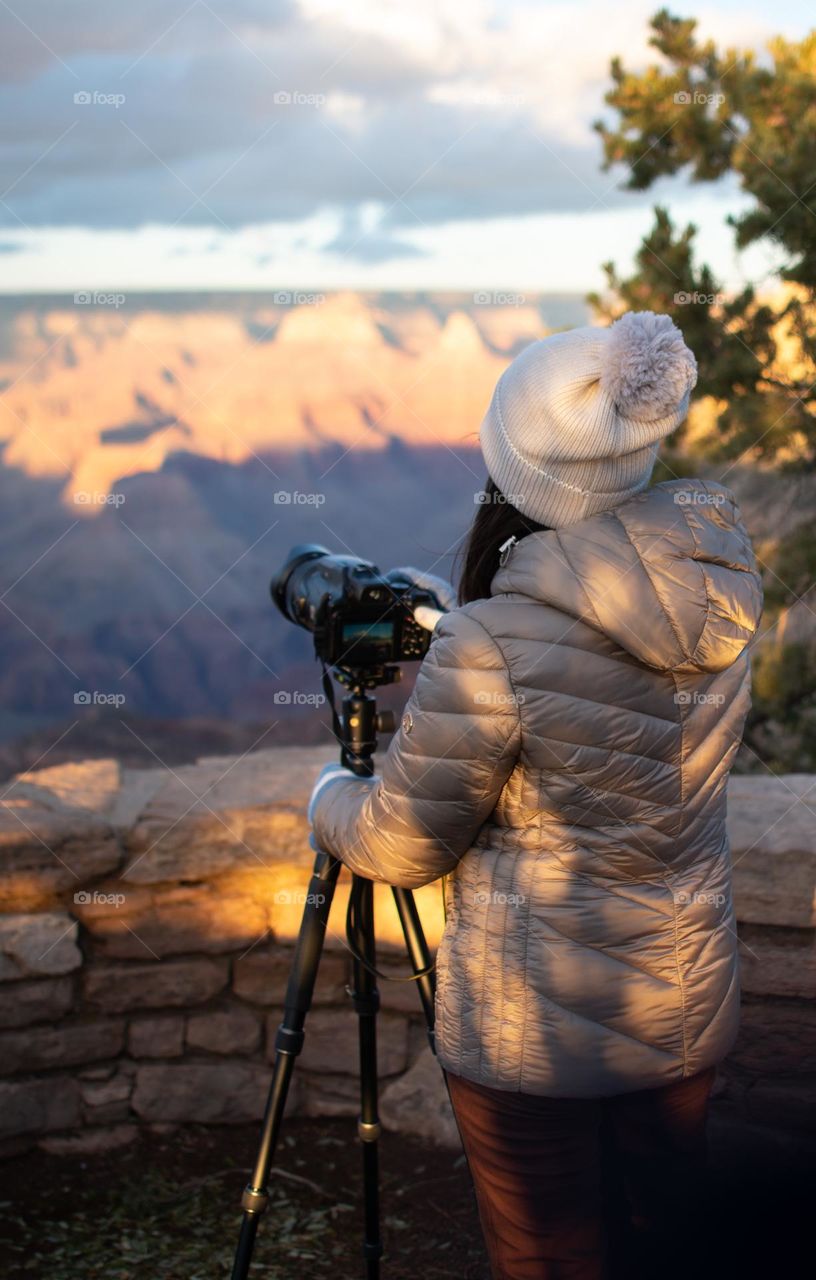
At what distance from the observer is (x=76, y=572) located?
8.74m

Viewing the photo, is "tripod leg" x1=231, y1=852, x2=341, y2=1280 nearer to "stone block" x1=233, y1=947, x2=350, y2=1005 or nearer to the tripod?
the tripod

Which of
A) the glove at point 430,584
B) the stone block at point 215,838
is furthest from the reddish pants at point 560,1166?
the stone block at point 215,838

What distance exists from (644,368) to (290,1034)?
0.99 m

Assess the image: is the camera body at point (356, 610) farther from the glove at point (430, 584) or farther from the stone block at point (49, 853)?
the stone block at point (49, 853)

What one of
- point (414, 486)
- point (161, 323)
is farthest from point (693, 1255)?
→ point (161, 323)

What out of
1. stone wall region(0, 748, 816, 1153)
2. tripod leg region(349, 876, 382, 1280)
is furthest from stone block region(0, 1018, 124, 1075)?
tripod leg region(349, 876, 382, 1280)

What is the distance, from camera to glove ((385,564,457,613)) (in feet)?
5.32

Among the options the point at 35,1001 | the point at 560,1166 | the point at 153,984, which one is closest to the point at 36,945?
the point at 35,1001

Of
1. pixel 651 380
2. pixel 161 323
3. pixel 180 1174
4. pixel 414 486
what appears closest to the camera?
pixel 651 380

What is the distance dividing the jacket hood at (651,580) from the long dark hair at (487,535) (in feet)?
0.27

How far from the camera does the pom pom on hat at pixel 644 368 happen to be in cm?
113

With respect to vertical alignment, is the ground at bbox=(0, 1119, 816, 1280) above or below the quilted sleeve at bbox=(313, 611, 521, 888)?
below

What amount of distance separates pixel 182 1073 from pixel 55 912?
40cm

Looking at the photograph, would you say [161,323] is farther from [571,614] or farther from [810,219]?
[571,614]
